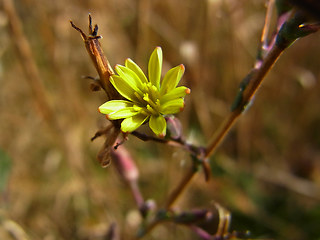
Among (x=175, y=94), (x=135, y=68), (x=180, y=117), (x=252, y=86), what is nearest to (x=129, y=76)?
(x=135, y=68)

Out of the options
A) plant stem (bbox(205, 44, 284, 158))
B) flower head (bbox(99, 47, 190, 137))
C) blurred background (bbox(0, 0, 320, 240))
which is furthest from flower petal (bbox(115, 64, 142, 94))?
blurred background (bbox(0, 0, 320, 240))

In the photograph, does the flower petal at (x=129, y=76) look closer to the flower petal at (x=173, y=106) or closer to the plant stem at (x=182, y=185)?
the flower petal at (x=173, y=106)

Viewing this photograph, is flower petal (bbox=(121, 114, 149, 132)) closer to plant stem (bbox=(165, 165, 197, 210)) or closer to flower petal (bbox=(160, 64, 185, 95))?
flower petal (bbox=(160, 64, 185, 95))

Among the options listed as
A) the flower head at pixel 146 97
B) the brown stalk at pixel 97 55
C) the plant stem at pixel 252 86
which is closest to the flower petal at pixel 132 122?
the flower head at pixel 146 97

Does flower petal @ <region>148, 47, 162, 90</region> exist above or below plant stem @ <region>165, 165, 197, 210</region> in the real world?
above

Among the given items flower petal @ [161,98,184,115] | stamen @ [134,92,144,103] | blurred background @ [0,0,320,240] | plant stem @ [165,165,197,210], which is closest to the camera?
flower petal @ [161,98,184,115]

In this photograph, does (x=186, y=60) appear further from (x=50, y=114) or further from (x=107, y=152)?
(x=107, y=152)

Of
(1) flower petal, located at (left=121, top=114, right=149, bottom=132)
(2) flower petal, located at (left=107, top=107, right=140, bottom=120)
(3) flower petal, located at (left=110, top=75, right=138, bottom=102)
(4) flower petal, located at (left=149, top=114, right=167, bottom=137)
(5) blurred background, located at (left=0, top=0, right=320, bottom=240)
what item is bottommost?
(5) blurred background, located at (left=0, top=0, right=320, bottom=240)
